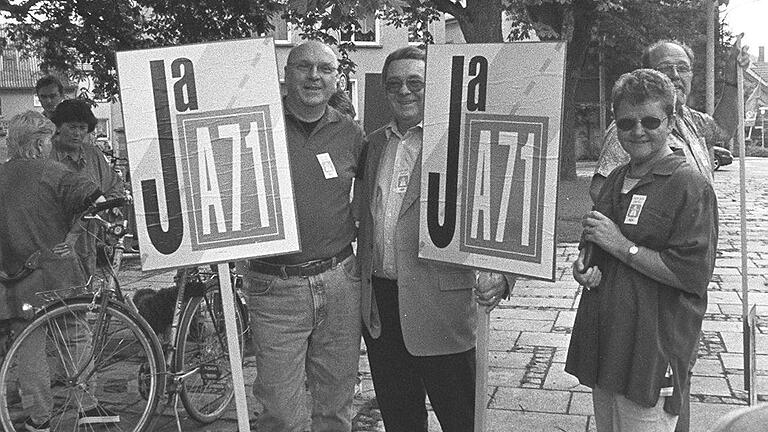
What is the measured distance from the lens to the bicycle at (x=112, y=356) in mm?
4672

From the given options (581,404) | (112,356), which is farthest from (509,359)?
(112,356)

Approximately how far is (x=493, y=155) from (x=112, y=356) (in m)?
2.48

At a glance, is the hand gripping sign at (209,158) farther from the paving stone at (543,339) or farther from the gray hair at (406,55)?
the paving stone at (543,339)

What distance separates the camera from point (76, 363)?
4.82 metres

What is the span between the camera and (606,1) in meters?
18.5

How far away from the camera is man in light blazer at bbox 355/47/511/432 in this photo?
3643 mm

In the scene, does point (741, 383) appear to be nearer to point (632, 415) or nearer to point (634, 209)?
point (632, 415)

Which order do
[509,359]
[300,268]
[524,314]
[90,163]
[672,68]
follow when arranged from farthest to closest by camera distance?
[524,314] < [509,359] < [90,163] < [672,68] < [300,268]

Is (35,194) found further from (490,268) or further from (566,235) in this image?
(566,235)

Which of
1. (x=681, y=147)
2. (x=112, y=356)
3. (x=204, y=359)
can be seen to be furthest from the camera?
(x=204, y=359)

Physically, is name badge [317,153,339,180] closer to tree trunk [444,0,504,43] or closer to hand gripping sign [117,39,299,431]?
hand gripping sign [117,39,299,431]

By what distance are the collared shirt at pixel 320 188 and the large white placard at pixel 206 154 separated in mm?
243

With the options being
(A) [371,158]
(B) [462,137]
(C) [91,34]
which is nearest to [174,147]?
(A) [371,158]

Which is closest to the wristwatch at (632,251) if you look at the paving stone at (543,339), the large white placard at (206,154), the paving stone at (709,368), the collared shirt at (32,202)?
the large white placard at (206,154)
